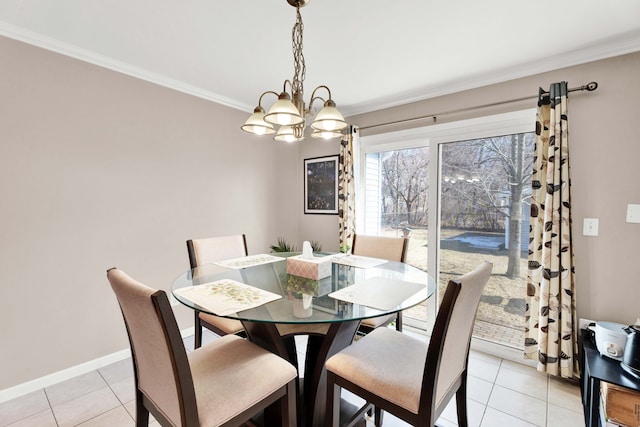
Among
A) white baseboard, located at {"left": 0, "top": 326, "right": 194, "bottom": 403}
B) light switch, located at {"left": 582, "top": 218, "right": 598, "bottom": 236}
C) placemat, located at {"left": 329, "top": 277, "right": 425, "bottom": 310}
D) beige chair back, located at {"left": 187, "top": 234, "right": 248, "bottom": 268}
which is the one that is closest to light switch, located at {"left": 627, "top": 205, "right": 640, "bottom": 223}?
light switch, located at {"left": 582, "top": 218, "right": 598, "bottom": 236}

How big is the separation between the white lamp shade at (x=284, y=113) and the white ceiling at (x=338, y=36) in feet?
2.12

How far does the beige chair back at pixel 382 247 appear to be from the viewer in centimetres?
229

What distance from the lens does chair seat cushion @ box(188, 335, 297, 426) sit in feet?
3.46

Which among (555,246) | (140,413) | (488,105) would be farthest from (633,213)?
(140,413)

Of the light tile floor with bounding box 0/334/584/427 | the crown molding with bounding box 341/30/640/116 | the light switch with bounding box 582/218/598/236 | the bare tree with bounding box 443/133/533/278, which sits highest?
the crown molding with bounding box 341/30/640/116

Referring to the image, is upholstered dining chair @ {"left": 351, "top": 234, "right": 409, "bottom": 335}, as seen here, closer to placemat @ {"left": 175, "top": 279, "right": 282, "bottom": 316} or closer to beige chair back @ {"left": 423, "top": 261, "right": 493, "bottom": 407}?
beige chair back @ {"left": 423, "top": 261, "right": 493, "bottom": 407}

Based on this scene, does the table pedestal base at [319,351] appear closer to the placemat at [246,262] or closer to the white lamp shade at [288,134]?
the placemat at [246,262]

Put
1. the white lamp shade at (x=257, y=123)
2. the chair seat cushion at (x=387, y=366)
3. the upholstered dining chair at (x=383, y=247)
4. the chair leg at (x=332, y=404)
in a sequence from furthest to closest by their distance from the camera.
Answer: the upholstered dining chair at (x=383, y=247), the white lamp shade at (x=257, y=123), the chair leg at (x=332, y=404), the chair seat cushion at (x=387, y=366)

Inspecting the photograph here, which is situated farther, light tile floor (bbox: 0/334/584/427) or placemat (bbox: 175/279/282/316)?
light tile floor (bbox: 0/334/584/427)

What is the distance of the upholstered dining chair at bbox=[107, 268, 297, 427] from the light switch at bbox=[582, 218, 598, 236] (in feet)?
7.34

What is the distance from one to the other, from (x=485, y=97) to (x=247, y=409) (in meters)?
2.80

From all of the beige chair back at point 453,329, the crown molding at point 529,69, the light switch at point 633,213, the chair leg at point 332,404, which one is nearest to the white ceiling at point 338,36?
the crown molding at point 529,69

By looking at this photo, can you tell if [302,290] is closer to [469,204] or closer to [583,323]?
[469,204]

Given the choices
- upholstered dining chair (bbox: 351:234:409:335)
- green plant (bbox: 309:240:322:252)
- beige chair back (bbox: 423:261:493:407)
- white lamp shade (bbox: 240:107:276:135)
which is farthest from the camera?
green plant (bbox: 309:240:322:252)
